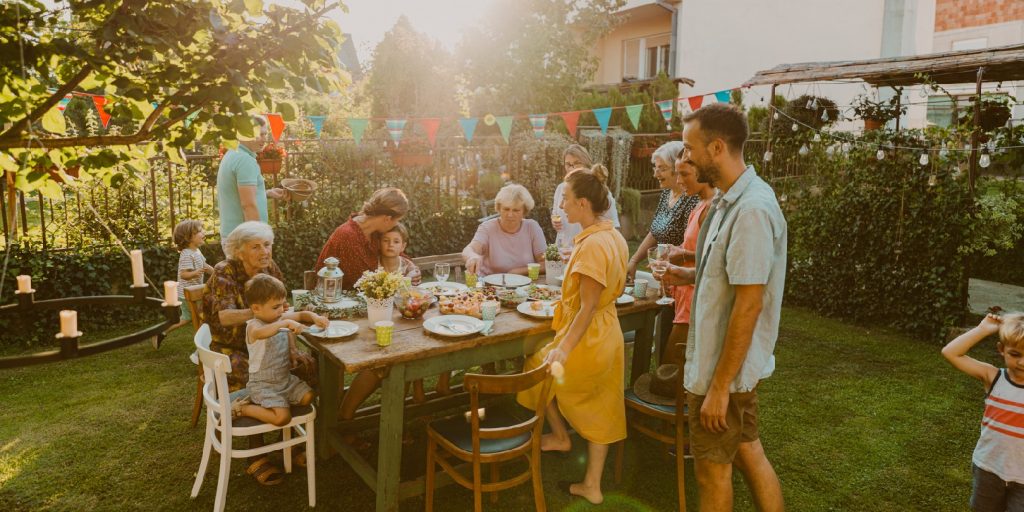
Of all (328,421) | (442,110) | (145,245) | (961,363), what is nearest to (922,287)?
(961,363)

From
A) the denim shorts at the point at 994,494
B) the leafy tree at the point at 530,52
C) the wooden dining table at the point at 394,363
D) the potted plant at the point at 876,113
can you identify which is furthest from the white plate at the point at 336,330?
the leafy tree at the point at 530,52

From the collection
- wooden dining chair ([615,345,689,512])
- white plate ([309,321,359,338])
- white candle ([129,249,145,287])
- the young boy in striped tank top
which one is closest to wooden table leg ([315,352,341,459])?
white plate ([309,321,359,338])

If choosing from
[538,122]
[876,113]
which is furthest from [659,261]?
[538,122]

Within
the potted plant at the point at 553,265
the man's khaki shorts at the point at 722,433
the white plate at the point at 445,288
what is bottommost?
the man's khaki shorts at the point at 722,433

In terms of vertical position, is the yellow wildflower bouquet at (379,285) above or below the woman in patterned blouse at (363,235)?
below

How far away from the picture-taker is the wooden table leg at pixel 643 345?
13.9ft

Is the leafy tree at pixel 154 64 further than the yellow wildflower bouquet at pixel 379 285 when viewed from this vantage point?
No

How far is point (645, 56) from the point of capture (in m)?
16.8

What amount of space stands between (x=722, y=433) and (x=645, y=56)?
15.6 metres

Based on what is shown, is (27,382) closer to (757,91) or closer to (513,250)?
(513,250)

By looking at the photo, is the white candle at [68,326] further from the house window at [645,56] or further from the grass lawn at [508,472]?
the house window at [645,56]

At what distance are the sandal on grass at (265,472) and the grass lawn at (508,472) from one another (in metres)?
0.04

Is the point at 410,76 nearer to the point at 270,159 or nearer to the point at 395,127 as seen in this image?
the point at 395,127

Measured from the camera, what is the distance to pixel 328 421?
383 cm
